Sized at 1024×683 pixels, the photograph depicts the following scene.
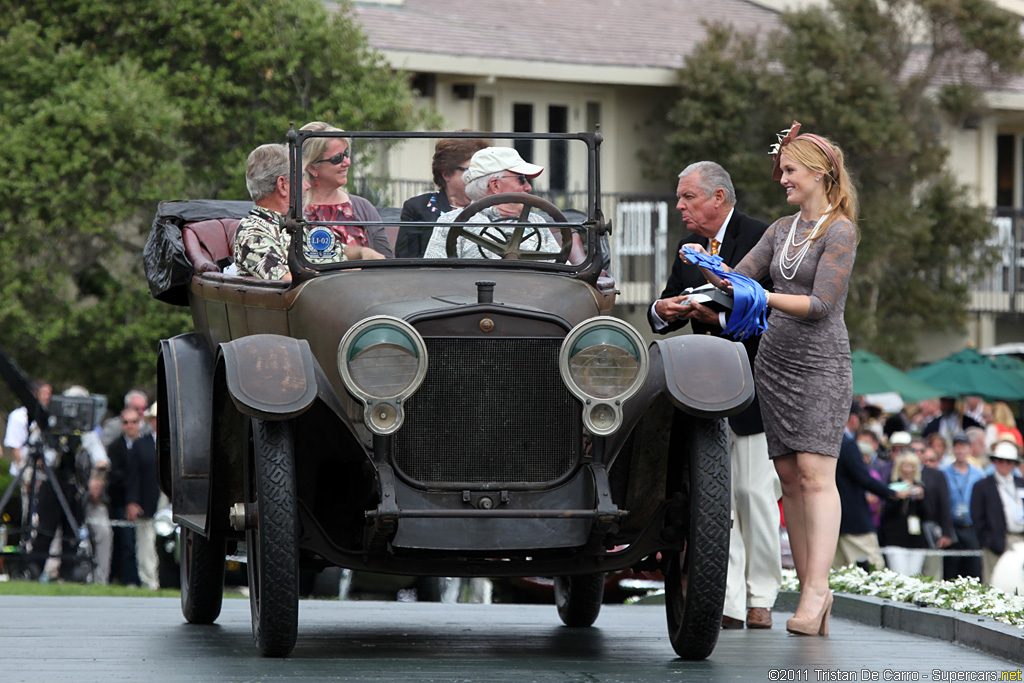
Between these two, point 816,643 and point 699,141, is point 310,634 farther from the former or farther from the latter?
point 699,141

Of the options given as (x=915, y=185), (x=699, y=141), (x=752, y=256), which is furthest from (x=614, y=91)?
(x=752, y=256)

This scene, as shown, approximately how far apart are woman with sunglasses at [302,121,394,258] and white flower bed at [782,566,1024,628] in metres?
3.09

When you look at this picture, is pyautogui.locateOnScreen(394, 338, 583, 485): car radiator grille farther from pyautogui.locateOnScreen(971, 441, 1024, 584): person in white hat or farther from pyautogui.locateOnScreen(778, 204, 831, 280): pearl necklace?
pyautogui.locateOnScreen(971, 441, 1024, 584): person in white hat

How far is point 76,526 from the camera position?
618 inches

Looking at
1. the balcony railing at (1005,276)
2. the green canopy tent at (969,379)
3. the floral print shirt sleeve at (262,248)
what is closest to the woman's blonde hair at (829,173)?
the floral print shirt sleeve at (262,248)

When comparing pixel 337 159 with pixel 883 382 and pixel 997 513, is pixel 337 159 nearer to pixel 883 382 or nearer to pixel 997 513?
pixel 997 513

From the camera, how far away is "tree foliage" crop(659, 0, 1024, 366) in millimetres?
26328

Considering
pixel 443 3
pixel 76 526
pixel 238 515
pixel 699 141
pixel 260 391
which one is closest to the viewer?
pixel 260 391

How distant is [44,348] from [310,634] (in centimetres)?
1319

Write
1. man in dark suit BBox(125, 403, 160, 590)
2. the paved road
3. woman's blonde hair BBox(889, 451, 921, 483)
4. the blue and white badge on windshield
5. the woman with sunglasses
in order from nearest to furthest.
→ 1. the paved road
2. the blue and white badge on windshield
3. the woman with sunglasses
4. man in dark suit BBox(125, 403, 160, 590)
5. woman's blonde hair BBox(889, 451, 921, 483)

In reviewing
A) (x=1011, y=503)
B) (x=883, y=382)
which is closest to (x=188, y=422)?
(x=1011, y=503)

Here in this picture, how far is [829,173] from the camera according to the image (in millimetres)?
7418

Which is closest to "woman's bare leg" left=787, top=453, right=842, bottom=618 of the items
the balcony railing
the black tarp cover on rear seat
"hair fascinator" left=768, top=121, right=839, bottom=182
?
"hair fascinator" left=768, top=121, right=839, bottom=182

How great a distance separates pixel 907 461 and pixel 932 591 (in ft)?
26.7
